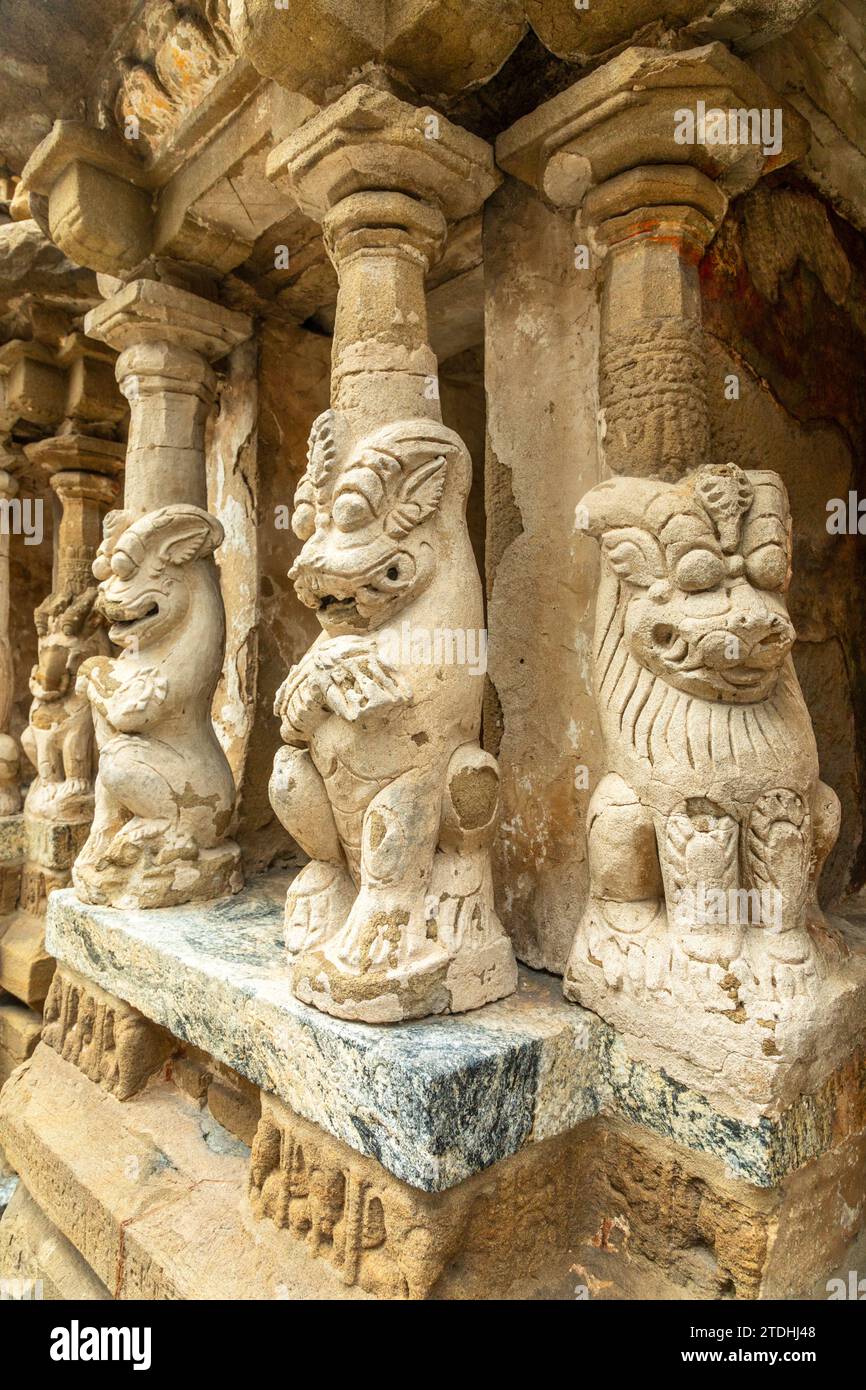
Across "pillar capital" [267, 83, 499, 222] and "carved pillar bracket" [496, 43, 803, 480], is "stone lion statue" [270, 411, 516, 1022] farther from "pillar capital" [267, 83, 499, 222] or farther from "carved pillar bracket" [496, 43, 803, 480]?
"pillar capital" [267, 83, 499, 222]

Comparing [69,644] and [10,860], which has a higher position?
[69,644]

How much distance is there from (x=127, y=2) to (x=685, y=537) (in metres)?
2.92

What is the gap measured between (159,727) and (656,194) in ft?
7.01

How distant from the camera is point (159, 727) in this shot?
2.89 meters

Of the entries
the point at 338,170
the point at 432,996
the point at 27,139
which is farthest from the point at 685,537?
the point at 27,139

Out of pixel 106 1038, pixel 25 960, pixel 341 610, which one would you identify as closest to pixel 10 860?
pixel 25 960

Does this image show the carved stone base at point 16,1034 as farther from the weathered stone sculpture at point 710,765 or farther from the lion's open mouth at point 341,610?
the weathered stone sculpture at point 710,765

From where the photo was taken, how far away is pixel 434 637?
1.99m

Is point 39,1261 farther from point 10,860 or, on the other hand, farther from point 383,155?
point 383,155

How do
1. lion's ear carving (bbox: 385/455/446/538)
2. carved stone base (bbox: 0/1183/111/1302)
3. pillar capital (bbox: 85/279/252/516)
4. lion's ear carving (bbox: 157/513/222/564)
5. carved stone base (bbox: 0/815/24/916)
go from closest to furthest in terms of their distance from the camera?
1. lion's ear carving (bbox: 385/455/446/538)
2. carved stone base (bbox: 0/1183/111/1302)
3. lion's ear carving (bbox: 157/513/222/564)
4. pillar capital (bbox: 85/279/252/516)
5. carved stone base (bbox: 0/815/24/916)

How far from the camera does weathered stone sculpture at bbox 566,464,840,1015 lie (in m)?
1.81

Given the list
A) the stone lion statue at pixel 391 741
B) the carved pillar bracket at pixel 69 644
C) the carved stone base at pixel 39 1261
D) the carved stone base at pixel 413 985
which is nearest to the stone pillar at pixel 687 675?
the carved stone base at pixel 413 985

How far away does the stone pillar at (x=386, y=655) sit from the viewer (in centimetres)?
191

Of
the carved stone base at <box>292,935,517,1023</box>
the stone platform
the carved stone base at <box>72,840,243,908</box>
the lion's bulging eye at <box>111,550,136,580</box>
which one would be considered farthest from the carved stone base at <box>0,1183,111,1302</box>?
the lion's bulging eye at <box>111,550,136,580</box>
